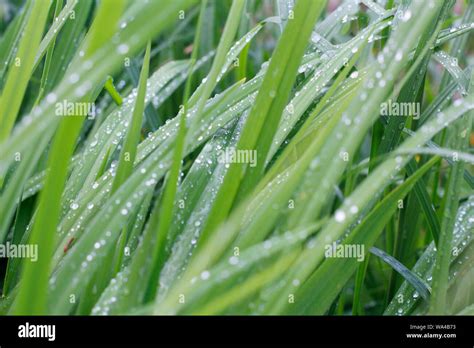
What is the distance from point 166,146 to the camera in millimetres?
685

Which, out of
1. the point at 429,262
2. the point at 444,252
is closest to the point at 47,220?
the point at 444,252

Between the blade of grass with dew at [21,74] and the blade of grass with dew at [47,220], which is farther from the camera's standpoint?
the blade of grass with dew at [21,74]

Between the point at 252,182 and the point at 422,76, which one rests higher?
the point at 422,76

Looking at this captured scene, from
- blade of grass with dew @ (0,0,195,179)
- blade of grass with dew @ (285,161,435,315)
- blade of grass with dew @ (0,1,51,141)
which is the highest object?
blade of grass with dew @ (0,1,51,141)

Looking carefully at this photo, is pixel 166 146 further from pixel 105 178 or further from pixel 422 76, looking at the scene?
pixel 422 76

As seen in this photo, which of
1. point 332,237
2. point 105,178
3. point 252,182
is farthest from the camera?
point 105,178

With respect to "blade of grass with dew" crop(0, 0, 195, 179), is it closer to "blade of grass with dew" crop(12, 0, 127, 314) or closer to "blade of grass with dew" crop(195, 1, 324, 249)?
"blade of grass with dew" crop(12, 0, 127, 314)

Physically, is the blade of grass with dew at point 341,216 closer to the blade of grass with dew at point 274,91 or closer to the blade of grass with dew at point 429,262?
the blade of grass with dew at point 274,91

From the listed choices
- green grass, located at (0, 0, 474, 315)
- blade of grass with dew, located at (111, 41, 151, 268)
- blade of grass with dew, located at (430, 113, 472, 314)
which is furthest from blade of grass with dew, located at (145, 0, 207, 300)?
blade of grass with dew, located at (430, 113, 472, 314)

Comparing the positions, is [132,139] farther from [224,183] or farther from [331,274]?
[331,274]

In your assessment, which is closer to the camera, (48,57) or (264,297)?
(264,297)

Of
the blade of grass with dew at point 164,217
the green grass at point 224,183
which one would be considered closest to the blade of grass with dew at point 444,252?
the green grass at point 224,183

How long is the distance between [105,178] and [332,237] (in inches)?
15.1
